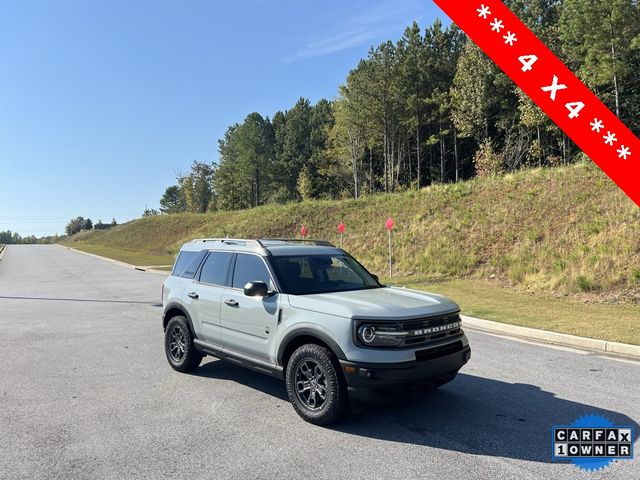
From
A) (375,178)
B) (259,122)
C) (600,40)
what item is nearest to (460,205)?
(600,40)

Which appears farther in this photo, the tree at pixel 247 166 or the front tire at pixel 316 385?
the tree at pixel 247 166

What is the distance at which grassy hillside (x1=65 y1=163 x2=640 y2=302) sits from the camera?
1433 cm

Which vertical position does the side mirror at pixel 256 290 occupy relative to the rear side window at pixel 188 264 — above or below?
below

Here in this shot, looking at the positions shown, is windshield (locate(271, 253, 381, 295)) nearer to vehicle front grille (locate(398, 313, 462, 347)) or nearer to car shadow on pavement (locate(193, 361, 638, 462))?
vehicle front grille (locate(398, 313, 462, 347))

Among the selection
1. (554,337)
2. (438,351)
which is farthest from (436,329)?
(554,337)


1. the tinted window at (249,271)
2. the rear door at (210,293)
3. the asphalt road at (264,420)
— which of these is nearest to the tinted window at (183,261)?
the rear door at (210,293)

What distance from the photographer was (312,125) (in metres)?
67.8

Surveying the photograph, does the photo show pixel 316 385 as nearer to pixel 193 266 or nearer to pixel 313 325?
pixel 313 325

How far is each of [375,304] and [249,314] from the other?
5.18ft

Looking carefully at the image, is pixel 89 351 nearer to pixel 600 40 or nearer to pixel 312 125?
pixel 600 40

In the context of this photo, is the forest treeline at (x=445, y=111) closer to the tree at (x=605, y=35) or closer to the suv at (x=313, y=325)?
the tree at (x=605, y=35)

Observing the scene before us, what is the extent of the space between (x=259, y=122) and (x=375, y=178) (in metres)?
26.0

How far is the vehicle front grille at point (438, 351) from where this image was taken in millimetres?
4348

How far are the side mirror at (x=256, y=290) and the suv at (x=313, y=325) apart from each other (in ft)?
0.04
